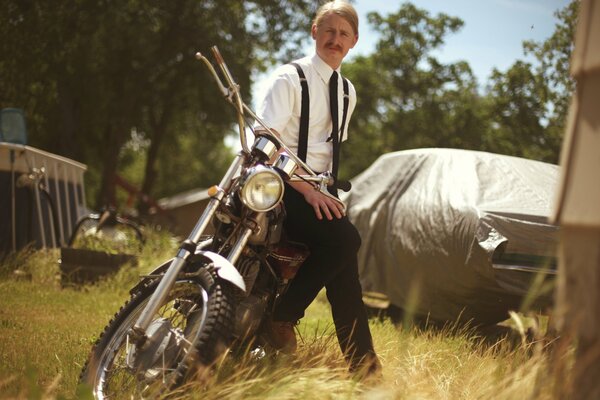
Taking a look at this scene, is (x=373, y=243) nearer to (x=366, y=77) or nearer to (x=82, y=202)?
(x=82, y=202)

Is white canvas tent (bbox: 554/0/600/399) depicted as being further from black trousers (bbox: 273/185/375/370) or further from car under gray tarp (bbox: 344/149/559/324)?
car under gray tarp (bbox: 344/149/559/324)

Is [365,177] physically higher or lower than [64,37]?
lower

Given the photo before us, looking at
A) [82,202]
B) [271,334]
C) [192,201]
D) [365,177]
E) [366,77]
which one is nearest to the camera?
[271,334]

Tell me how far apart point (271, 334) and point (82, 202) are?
754cm

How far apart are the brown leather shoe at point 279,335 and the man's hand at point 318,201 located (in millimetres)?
583

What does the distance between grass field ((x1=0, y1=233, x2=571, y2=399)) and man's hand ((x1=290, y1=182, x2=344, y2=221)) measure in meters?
0.66

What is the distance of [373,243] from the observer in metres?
7.28

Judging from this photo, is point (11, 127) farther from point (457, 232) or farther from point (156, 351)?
point (156, 351)

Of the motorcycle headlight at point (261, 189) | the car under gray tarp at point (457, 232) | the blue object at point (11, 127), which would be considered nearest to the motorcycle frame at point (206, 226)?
the motorcycle headlight at point (261, 189)

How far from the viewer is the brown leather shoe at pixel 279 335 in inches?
142

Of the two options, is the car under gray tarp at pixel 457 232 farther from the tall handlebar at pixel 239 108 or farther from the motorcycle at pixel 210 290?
the tall handlebar at pixel 239 108

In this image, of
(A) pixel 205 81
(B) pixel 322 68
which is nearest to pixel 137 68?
(A) pixel 205 81

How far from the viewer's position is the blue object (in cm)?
818

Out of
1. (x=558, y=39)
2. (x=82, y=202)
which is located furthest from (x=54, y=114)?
(x=558, y=39)
